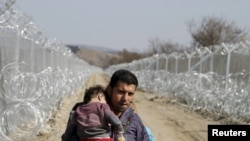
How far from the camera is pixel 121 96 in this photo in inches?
134

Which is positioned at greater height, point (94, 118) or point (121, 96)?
point (121, 96)

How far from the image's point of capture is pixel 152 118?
48.8ft

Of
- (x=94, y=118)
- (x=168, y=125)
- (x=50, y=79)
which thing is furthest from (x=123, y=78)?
(x=168, y=125)

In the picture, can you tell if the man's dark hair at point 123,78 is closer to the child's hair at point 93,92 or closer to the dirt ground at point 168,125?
the child's hair at point 93,92

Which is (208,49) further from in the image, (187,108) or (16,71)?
(16,71)

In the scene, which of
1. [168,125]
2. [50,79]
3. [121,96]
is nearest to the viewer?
[121,96]

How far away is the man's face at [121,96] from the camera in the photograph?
3389 mm

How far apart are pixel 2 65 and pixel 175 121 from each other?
22.9ft

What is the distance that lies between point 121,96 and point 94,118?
0.78 ft

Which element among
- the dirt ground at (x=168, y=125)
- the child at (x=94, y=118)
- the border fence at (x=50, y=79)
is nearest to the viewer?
the child at (x=94, y=118)

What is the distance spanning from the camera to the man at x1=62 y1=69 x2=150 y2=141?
3.39m

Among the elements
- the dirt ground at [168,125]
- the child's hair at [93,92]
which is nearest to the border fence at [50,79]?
the dirt ground at [168,125]

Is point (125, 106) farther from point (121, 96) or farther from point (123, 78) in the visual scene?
point (123, 78)

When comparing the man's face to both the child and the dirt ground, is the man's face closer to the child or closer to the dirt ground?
the child
